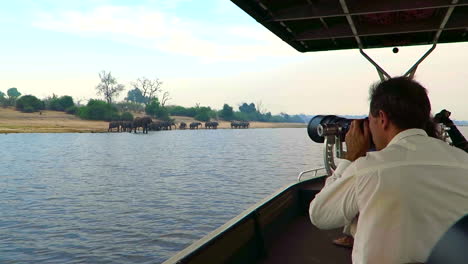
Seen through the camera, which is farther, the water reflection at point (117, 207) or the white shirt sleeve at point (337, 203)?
the water reflection at point (117, 207)

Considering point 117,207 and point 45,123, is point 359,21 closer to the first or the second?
point 117,207

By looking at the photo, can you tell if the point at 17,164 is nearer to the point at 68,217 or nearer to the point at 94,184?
the point at 94,184

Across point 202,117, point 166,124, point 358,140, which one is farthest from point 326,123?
point 202,117

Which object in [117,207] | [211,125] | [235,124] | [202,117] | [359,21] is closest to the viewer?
[359,21]

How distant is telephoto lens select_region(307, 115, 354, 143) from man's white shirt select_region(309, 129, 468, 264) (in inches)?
41.9

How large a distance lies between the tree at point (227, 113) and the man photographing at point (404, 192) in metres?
176

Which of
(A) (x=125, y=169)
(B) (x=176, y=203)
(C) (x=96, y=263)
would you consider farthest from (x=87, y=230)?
(A) (x=125, y=169)

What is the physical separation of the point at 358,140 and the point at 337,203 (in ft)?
1.45

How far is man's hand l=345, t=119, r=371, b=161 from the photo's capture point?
6.31 feet

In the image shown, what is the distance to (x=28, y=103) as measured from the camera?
11881 cm

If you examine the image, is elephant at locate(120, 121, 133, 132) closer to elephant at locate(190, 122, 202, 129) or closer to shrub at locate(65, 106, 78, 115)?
shrub at locate(65, 106, 78, 115)

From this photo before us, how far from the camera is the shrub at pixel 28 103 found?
119 m

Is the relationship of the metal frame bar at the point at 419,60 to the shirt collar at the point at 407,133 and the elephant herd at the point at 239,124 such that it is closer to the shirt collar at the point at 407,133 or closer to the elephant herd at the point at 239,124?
the shirt collar at the point at 407,133

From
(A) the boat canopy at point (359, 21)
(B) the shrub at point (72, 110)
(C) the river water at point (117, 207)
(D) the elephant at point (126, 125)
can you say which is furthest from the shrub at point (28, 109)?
(A) the boat canopy at point (359, 21)
